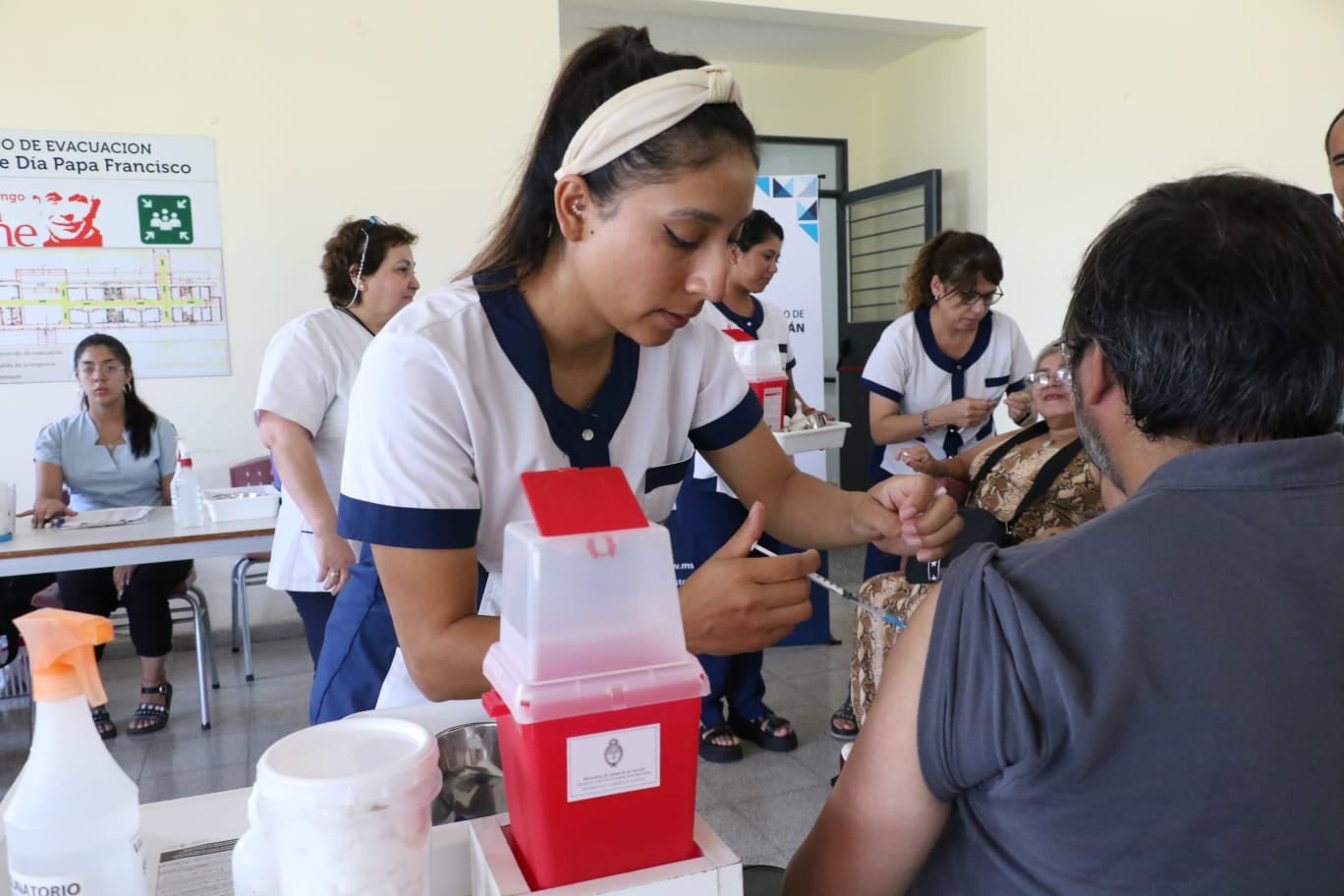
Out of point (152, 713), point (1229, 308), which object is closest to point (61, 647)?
point (1229, 308)

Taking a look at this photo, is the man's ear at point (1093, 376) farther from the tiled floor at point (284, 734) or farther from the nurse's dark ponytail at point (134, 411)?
the nurse's dark ponytail at point (134, 411)

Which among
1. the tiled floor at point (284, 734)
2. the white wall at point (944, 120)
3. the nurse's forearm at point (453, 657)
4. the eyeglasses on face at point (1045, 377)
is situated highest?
the white wall at point (944, 120)

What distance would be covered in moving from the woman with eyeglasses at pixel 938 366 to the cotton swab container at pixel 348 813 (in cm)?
274

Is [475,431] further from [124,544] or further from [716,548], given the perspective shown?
[124,544]

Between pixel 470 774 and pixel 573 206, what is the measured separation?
0.60 m

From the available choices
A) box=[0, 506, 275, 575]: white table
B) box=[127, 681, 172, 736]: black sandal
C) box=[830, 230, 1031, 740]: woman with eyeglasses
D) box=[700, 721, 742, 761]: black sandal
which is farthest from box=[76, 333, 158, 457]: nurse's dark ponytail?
box=[830, 230, 1031, 740]: woman with eyeglasses

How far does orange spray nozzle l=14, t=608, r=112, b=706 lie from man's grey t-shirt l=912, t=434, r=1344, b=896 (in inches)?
22.2

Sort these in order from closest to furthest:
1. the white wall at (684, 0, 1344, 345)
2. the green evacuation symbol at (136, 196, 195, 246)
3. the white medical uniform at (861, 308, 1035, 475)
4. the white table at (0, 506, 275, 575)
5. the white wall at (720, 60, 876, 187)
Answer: the white table at (0, 506, 275, 575)
the white medical uniform at (861, 308, 1035, 475)
the green evacuation symbol at (136, 196, 195, 246)
the white wall at (684, 0, 1344, 345)
the white wall at (720, 60, 876, 187)

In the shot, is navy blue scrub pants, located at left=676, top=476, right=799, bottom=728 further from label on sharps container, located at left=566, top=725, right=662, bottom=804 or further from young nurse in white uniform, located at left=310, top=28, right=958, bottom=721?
label on sharps container, located at left=566, top=725, right=662, bottom=804

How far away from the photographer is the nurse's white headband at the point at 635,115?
1009 millimetres

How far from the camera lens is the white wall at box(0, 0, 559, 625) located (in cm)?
376

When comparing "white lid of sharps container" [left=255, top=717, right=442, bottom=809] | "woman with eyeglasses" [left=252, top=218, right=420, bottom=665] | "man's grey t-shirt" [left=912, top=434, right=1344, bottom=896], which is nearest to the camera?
"white lid of sharps container" [left=255, top=717, right=442, bottom=809]

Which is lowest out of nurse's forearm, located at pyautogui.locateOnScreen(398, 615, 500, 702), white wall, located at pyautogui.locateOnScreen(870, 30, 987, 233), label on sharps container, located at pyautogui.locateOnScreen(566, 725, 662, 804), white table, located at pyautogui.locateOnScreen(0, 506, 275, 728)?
white table, located at pyautogui.locateOnScreen(0, 506, 275, 728)

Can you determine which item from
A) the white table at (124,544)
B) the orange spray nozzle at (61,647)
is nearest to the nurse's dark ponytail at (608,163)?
the orange spray nozzle at (61,647)
